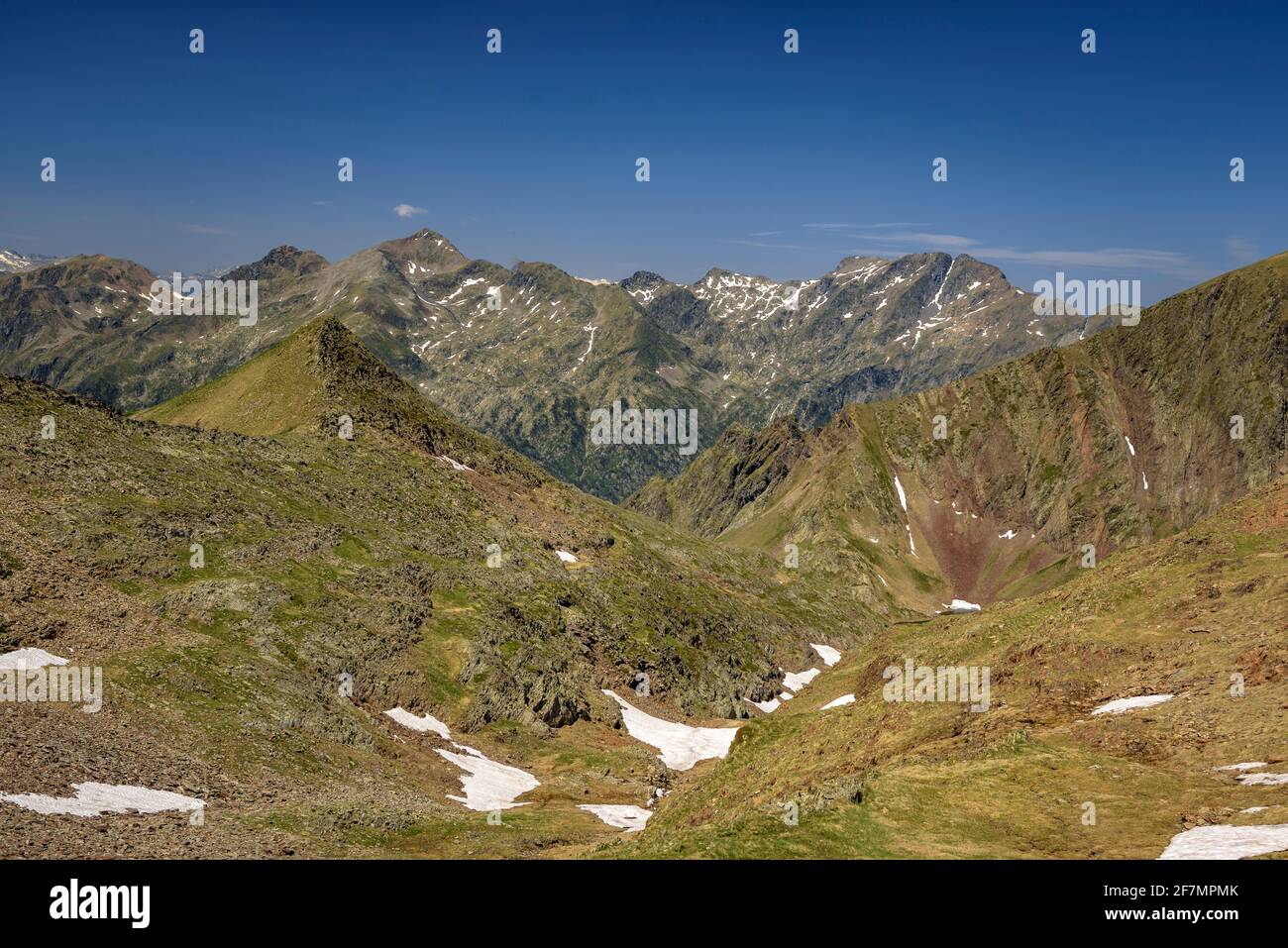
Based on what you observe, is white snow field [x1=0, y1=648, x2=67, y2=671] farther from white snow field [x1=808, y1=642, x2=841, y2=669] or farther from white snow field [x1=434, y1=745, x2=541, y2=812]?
white snow field [x1=808, y1=642, x2=841, y2=669]

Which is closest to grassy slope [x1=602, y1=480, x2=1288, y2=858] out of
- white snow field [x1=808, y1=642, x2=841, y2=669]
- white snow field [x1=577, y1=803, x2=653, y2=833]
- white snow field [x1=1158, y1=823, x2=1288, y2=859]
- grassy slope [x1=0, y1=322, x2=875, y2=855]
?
white snow field [x1=1158, y1=823, x2=1288, y2=859]

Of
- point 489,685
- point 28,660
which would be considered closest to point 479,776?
point 489,685

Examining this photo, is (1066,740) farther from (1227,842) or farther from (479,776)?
(479,776)

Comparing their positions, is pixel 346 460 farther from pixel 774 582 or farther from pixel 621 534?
pixel 774 582

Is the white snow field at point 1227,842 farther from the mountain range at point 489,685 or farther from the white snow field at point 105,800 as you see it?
the white snow field at point 105,800

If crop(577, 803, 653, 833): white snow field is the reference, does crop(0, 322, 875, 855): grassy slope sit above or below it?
above
